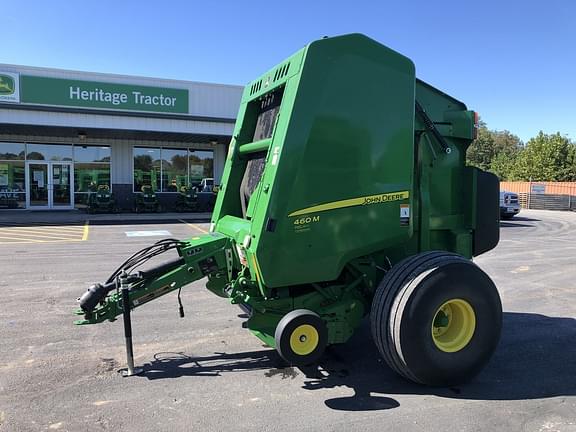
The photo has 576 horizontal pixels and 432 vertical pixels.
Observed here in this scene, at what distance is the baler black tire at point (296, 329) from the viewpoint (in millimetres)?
3803

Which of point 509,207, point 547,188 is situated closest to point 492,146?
point 547,188

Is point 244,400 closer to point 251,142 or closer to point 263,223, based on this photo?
point 263,223

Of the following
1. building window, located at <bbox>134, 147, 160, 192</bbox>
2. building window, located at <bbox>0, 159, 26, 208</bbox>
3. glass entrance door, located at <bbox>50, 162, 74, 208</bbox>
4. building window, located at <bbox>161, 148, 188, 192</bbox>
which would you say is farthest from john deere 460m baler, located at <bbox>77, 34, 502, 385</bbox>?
building window, located at <bbox>0, 159, 26, 208</bbox>

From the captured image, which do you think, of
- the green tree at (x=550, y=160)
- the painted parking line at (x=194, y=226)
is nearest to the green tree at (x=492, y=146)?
the green tree at (x=550, y=160)

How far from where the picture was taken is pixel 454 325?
417 cm

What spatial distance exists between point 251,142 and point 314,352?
244 cm

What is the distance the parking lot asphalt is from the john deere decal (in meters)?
15.6

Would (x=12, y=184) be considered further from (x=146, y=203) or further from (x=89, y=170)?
(x=146, y=203)

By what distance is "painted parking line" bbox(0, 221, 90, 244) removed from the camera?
1297 cm

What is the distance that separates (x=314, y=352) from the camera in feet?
12.8

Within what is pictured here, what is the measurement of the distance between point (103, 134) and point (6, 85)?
440 cm

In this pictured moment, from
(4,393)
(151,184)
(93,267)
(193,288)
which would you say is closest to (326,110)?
(4,393)

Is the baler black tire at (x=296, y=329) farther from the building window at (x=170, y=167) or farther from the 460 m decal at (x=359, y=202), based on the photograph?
the building window at (x=170, y=167)

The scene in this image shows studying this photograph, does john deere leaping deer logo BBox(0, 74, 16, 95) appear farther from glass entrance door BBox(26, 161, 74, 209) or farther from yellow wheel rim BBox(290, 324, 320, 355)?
yellow wheel rim BBox(290, 324, 320, 355)
